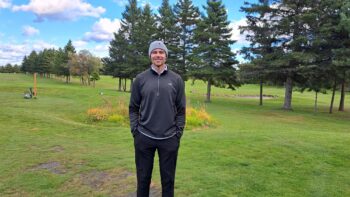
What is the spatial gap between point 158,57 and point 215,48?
109 feet

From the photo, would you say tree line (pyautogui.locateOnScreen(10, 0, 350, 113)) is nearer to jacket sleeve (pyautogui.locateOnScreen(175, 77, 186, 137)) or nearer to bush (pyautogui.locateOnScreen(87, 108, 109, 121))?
bush (pyautogui.locateOnScreen(87, 108, 109, 121))

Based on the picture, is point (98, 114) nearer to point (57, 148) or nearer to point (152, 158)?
point (57, 148)

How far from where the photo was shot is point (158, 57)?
4184mm

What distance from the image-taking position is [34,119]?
13875mm

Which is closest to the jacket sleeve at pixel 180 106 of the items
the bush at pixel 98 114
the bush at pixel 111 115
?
the bush at pixel 111 115

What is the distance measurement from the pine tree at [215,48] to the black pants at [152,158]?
32.2 meters

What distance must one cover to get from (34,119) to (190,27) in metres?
30.9

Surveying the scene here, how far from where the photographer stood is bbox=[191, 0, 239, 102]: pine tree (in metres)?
36.7

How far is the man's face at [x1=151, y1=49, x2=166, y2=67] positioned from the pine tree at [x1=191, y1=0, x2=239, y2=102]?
32213 mm

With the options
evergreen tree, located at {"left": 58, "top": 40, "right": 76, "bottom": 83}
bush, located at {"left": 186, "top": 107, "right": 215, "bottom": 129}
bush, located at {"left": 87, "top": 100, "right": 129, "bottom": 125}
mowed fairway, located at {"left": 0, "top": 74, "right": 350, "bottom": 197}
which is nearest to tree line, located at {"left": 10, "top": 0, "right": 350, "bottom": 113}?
bush, located at {"left": 186, "top": 107, "right": 215, "bottom": 129}

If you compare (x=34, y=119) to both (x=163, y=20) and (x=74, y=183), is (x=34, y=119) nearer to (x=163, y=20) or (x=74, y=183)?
(x=74, y=183)

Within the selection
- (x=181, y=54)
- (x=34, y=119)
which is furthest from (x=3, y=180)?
(x=181, y=54)

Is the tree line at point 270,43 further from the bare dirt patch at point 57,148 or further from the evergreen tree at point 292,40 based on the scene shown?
the bare dirt patch at point 57,148

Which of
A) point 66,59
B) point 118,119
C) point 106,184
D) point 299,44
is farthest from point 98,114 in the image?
point 66,59
